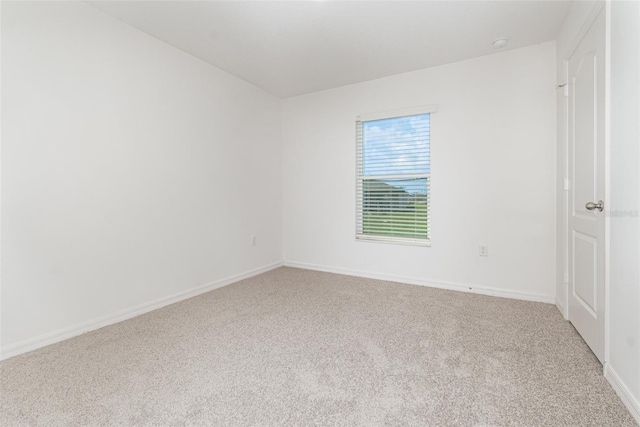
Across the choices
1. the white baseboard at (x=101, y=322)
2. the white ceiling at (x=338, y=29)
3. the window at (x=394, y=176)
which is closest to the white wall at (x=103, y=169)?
the white baseboard at (x=101, y=322)

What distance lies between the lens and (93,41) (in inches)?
87.8

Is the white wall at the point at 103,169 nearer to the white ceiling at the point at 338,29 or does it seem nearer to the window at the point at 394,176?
the white ceiling at the point at 338,29

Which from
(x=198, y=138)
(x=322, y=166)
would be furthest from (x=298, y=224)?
(x=198, y=138)

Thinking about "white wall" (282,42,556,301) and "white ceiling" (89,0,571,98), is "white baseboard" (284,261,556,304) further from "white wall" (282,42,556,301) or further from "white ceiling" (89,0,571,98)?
"white ceiling" (89,0,571,98)

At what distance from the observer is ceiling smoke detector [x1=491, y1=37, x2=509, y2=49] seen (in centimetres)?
264

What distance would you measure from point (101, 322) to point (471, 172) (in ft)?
11.7

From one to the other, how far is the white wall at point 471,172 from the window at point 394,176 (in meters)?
0.10

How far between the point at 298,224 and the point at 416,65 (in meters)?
2.41

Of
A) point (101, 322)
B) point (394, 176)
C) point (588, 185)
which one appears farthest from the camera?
point (394, 176)

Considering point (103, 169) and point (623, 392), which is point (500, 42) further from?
point (103, 169)

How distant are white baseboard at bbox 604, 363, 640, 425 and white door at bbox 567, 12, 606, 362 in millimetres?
130

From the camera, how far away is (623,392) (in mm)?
1381

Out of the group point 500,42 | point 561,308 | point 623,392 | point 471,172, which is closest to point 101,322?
point 623,392

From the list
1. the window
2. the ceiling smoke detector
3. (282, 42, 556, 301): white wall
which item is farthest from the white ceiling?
the window
